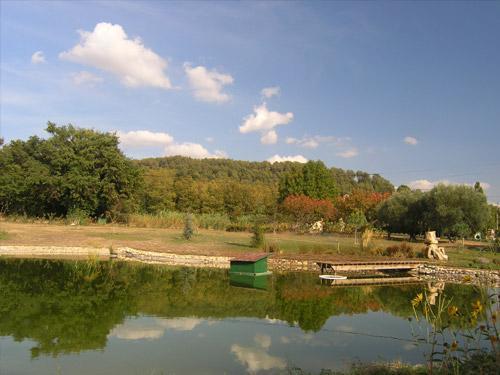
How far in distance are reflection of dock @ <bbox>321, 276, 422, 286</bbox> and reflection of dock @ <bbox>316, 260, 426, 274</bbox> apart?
0.73m

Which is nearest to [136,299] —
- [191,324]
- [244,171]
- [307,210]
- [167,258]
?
[191,324]

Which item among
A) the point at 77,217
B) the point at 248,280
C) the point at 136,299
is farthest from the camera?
the point at 77,217

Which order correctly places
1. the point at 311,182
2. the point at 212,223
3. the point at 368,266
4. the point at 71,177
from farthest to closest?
the point at 311,182, the point at 212,223, the point at 71,177, the point at 368,266

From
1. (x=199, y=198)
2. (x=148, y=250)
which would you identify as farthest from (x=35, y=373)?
(x=199, y=198)

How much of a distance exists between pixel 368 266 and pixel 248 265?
18.8 ft

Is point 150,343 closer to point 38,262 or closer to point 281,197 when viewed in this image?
point 38,262

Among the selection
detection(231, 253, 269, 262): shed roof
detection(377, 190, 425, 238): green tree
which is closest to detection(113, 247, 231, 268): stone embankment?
detection(231, 253, 269, 262): shed roof

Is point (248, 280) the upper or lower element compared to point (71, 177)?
lower

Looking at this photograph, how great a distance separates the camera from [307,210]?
132ft

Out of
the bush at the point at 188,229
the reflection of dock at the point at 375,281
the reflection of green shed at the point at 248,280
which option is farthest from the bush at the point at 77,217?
the reflection of dock at the point at 375,281

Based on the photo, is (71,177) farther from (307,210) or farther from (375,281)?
(375,281)

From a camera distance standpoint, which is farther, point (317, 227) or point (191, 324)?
point (317, 227)

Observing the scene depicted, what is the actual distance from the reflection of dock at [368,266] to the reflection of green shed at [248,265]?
10.3 feet

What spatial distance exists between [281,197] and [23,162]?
95.9ft
